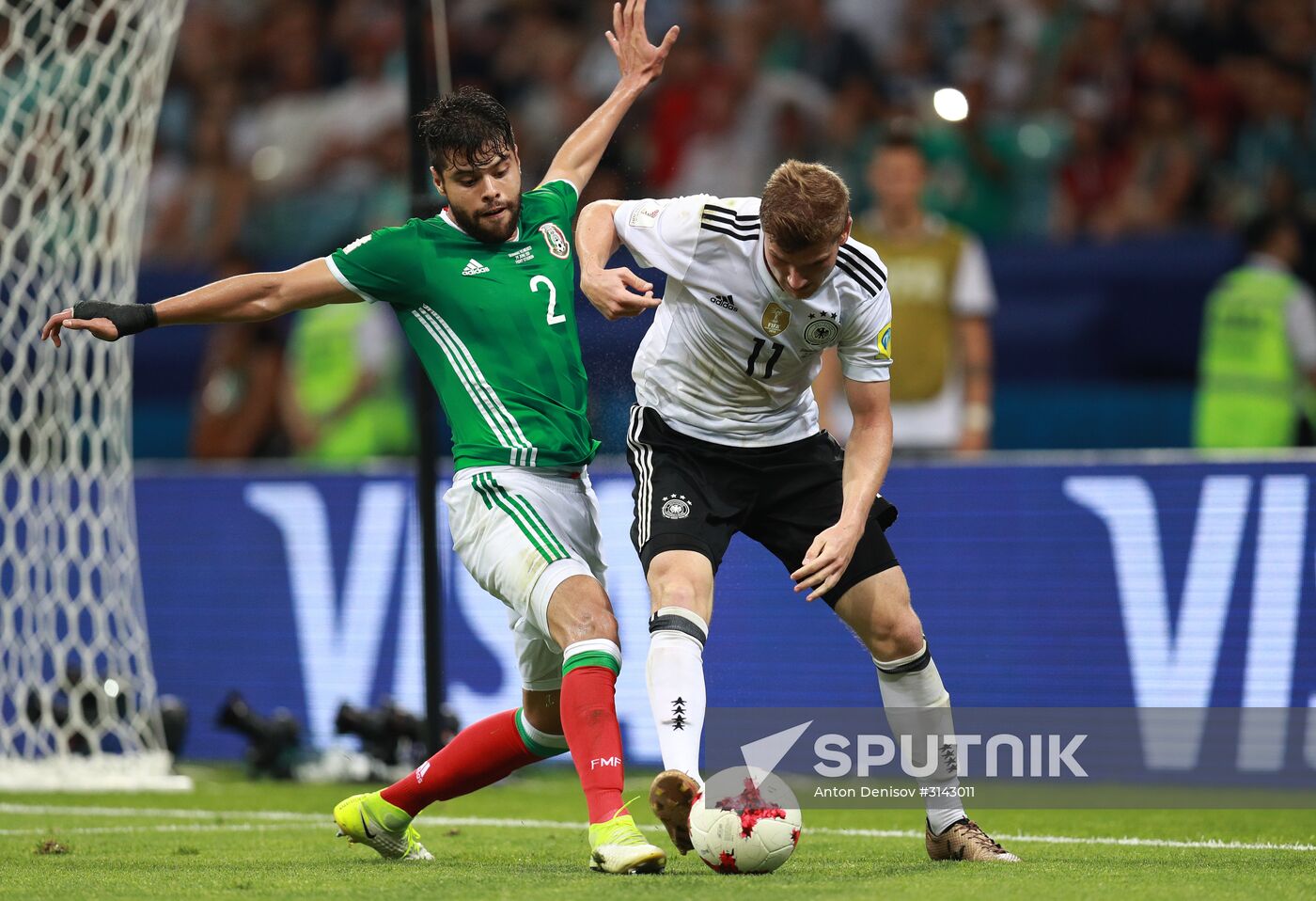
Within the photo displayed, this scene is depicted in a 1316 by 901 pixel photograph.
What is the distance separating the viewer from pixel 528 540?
5293 millimetres

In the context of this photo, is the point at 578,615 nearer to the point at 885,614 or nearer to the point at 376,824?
the point at 885,614

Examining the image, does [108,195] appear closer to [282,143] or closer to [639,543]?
[639,543]

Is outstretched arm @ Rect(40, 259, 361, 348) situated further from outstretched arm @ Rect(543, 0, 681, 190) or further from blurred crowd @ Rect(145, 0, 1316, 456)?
blurred crowd @ Rect(145, 0, 1316, 456)

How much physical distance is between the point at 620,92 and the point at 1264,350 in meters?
4.80

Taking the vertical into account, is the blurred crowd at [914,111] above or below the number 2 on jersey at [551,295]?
above

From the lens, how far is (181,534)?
9.98m

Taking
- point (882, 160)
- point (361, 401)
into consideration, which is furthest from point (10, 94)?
point (882, 160)

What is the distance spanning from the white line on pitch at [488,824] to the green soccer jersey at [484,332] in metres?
1.70

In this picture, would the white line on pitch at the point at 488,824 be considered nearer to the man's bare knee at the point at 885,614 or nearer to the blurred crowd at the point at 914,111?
the man's bare knee at the point at 885,614

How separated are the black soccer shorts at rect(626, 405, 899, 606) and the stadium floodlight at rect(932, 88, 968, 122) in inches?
245

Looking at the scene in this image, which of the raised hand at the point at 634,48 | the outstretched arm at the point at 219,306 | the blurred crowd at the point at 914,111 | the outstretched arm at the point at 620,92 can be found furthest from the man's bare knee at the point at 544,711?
the blurred crowd at the point at 914,111

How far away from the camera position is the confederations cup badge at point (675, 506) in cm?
529

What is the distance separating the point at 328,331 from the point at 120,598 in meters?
2.98

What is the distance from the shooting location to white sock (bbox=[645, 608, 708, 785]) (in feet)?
15.9
